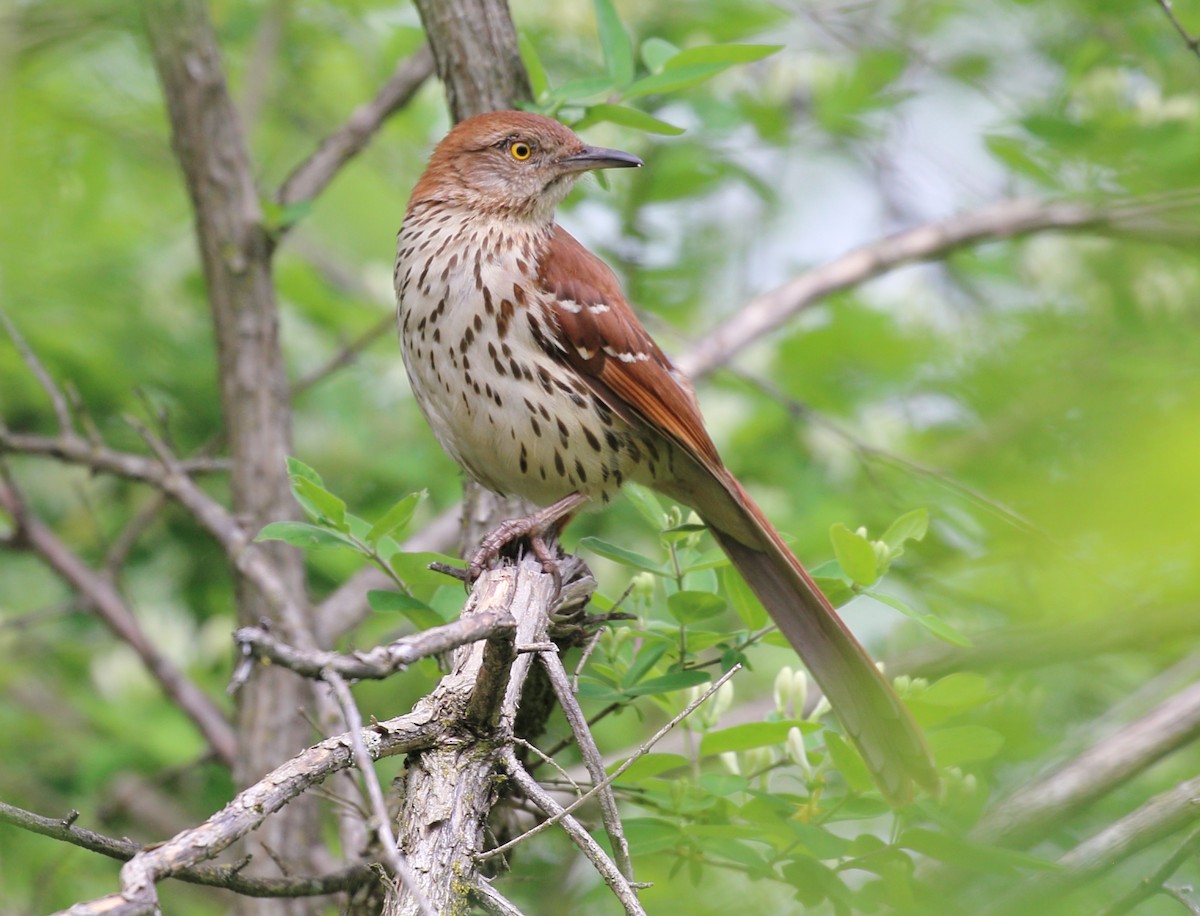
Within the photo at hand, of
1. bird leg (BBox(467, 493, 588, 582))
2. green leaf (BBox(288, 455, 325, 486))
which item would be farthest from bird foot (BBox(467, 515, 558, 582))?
green leaf (BBox(288, 455, 325, 486))

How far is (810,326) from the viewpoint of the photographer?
6320 millimetres

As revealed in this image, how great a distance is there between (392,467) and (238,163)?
1.33 metres

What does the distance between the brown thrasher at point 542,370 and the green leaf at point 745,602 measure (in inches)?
5.9

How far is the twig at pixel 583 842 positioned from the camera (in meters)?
1.87

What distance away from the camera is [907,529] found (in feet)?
9.21

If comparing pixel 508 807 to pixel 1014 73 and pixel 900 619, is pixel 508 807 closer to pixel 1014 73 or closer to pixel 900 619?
pixel 900 619

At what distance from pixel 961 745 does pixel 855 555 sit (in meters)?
0.45

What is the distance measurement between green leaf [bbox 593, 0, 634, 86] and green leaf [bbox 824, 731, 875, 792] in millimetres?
1986

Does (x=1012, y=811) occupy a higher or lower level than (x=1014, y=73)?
lower

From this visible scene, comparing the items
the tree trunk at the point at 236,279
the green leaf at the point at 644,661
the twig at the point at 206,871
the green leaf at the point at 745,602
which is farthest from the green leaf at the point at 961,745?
the tree trunk at the point at 236,279

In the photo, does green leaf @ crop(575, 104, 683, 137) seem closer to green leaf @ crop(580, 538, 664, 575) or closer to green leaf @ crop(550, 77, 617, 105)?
green leaf @ crop(550, 77, 617, 105)

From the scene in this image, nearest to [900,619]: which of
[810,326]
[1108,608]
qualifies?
[810,326]

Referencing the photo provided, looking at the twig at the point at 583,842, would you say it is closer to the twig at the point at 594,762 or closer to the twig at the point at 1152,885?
the twig at the point at 594,762

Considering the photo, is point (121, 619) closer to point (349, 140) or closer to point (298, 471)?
point (349, 140)
